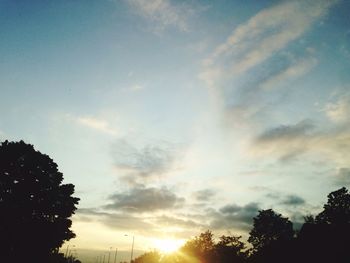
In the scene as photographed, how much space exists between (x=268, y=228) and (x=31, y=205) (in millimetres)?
68520

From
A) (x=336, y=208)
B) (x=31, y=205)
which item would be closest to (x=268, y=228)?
(x=336, y=208)

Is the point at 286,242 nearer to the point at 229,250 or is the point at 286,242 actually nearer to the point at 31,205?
the point at 229,250

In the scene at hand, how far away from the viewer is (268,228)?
8494 centimetres

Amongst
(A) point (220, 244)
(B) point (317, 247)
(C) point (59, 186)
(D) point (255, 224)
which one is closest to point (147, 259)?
(D) point (255, 224)

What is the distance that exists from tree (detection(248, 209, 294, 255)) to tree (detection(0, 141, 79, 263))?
60.5 metres

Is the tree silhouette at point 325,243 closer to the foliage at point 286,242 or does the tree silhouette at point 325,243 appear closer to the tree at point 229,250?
the foliage at point 286,242

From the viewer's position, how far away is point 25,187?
36.1m

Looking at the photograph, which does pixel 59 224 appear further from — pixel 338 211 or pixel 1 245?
pixel 338 211

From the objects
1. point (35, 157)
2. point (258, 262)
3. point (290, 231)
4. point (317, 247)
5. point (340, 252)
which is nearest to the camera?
point (340, 252)

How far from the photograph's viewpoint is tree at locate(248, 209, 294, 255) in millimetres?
83606

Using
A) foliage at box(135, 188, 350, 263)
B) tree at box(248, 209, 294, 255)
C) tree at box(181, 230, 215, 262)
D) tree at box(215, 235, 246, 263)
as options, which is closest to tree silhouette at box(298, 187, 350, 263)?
foliage at box(135, 188, 350, 263)

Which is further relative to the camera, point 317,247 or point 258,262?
point 258,262

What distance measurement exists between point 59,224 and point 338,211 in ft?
192

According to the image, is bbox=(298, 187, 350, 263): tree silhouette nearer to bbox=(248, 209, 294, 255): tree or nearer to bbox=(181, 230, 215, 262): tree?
bbox=(181, 230, 215, 262): tree
